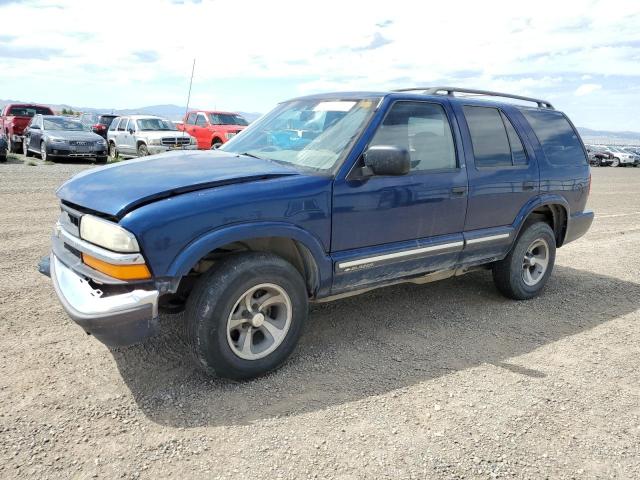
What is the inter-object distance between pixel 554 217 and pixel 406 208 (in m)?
2.32

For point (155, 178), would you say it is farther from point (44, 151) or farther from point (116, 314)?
point (44, 151)

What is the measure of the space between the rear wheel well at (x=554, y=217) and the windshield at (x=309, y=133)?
2372 mm

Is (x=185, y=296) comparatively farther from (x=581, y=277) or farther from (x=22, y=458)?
(x=581, y=277)

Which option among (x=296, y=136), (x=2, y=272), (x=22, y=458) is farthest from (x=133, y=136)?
(x=22, y=458)

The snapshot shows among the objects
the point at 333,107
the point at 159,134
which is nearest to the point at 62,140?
the point at 159,134

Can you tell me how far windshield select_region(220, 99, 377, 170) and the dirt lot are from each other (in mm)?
1427

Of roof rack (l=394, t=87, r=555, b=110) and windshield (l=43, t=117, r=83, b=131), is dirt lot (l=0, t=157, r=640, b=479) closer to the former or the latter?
roof rack (l=394, t=87, r=555, b=110)

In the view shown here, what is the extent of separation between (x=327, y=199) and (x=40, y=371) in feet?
7.17

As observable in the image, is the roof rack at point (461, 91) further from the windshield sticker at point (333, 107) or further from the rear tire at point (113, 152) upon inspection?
the rear tire at point (113, 152)

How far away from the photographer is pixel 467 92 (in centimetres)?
473

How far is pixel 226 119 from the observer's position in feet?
61.3

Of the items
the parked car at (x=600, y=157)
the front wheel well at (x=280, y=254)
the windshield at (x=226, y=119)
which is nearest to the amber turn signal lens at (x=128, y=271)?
the front wheel well at (x=280, y=254)

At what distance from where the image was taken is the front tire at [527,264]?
5.00m

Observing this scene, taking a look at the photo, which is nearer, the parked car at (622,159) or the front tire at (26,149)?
the front tire at (26,149)
